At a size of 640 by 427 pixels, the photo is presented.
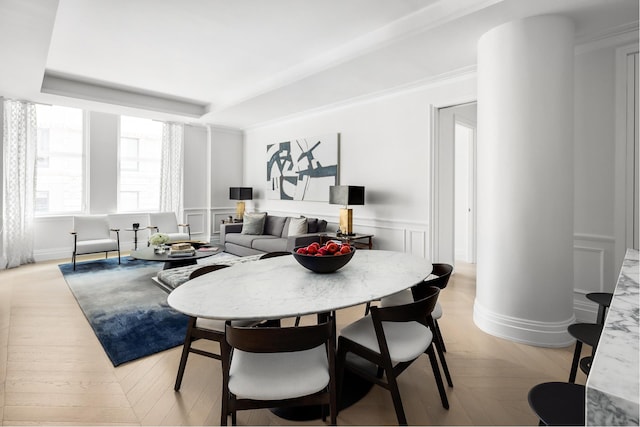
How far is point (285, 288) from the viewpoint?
1.77 m

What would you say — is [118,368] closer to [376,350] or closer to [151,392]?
[151,392]

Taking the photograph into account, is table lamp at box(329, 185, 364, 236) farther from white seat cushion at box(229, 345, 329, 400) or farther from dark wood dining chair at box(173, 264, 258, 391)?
white seat cushion at box(229, 345, 329, 400)

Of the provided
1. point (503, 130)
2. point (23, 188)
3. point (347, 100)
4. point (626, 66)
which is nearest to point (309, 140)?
point (347, 100)

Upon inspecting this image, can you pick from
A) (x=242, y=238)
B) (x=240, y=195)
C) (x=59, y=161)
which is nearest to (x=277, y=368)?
(x=242, y=238)

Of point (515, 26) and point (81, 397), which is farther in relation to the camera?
point (515, 26)

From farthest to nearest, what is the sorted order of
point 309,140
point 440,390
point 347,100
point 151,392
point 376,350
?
1. point 309,140
2. point 347,100
3. point 151,392
4. point 440,390
5. point 376,350

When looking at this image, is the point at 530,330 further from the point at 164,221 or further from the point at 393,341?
the point at 164,221

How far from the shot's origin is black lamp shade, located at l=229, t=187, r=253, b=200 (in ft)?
23.7

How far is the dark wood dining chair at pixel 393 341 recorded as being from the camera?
1.63 metres

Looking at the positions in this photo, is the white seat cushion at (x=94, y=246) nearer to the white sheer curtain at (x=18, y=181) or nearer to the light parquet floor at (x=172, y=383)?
the white sheer curtain at (x=18, y=181)

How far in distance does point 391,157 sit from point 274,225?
2.48m

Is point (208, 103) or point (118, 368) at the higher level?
point (208, 103)

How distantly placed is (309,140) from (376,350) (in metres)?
4.84

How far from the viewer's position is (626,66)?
115 inches
